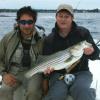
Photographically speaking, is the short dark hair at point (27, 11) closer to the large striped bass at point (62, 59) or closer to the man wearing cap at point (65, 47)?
the man wearing cap at point (65, 47)

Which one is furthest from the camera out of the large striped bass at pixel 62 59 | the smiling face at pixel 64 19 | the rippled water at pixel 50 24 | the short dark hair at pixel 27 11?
the rippled water at pixel 50 24

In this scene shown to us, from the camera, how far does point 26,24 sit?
5.11 metres

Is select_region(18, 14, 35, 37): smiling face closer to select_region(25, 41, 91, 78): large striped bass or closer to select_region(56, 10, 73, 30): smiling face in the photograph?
select_region(56, 10, 73, 30): smiling face

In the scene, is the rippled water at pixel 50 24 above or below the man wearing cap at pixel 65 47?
below

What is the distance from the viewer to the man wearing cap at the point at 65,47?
4.78 meters

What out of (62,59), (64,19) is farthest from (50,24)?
(62,59)

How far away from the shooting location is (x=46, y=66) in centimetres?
488

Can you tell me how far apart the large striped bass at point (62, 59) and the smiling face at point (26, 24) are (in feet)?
1.60

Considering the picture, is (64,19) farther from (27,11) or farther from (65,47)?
(27,11)

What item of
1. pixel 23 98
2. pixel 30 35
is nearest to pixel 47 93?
pixel 23 98

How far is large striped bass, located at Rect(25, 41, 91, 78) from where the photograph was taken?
4.72 m

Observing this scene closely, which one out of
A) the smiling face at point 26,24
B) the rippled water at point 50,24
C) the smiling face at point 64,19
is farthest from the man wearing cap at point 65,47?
the rippled water at point 50,24

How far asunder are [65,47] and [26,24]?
0.62m

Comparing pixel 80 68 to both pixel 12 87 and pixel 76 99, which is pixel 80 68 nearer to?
pixel 76 99
